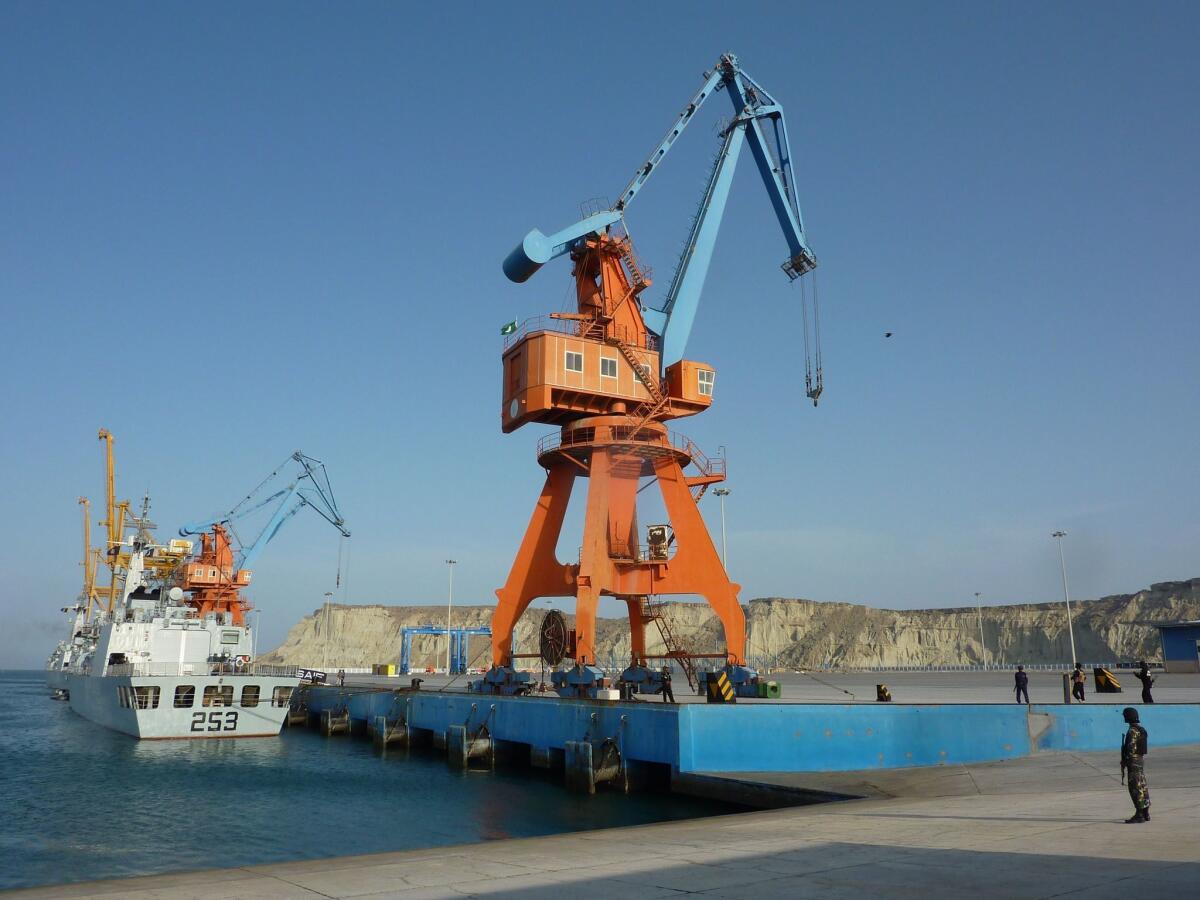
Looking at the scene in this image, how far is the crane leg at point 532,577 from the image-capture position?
3916 centimetres

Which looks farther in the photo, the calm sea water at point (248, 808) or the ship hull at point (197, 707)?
the ship hull at point (197, 707)

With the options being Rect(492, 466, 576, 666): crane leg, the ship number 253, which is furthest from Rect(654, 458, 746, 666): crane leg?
the ship number 253

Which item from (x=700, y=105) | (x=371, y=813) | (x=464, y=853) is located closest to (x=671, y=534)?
(x=371, y=813)

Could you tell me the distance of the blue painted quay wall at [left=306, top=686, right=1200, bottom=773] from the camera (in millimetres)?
23922

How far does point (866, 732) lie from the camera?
24.2 meters

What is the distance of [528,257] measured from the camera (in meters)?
38.4

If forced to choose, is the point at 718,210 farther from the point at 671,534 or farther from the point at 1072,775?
the point at 1072,775

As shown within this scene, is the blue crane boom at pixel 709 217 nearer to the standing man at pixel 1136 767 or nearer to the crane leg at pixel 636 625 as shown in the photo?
the crane leg at pixel 636 625

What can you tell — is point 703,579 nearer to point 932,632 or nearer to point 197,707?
point 197,707

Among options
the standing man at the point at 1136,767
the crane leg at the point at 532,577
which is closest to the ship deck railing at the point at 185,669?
the crane leg at the point at 532,577

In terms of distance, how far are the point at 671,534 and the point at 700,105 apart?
21895mm

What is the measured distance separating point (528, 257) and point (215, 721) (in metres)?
28.2

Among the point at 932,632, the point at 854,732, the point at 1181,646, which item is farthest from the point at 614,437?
the point at 932,632

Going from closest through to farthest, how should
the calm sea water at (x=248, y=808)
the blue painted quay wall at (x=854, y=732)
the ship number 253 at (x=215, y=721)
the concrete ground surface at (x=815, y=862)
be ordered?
the concrete ground surface at (x=815, y=862), the calm sea water at (x=248, y=808), the blue painted quay wall at (x=854, y=732), the ship number 253 at (x=215, y=721)
